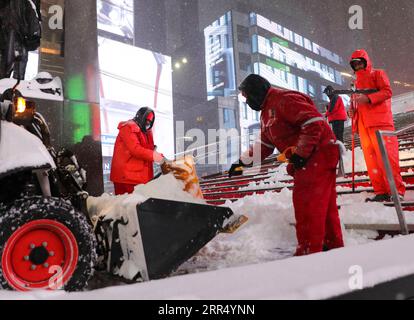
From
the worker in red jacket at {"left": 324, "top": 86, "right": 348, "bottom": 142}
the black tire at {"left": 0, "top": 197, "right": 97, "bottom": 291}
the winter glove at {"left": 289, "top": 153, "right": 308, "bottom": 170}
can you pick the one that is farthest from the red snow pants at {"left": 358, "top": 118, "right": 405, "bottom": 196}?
the worker in red jacket at {"left": 324, "top": 86, "right": 348, "bottom": 142}

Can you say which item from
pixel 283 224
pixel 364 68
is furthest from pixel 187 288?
pixel 364 68

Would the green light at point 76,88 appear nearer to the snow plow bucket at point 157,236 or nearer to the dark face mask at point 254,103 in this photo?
the dark face mask at point 254,103

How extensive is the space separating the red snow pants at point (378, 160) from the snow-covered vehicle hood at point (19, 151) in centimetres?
353

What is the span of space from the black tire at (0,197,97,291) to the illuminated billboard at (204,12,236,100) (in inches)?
2131

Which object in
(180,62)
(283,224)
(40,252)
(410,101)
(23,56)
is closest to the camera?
(40,252)

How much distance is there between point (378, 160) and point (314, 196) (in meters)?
1.94

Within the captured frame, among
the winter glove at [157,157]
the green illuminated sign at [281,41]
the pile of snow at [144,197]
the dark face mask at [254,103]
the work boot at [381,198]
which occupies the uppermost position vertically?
the green illuminated sign at [281,41]

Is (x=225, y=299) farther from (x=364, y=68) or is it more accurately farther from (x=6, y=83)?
(x=364, y=68)

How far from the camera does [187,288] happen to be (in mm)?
1313

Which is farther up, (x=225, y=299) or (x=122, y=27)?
(x=122, y=27)

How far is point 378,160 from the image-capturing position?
439 cm

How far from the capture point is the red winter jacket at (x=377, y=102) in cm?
455

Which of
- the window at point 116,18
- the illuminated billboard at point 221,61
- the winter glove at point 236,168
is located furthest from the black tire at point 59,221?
the illuminated billboard at point 221,61

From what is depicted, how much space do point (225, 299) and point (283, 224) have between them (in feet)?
8.96
